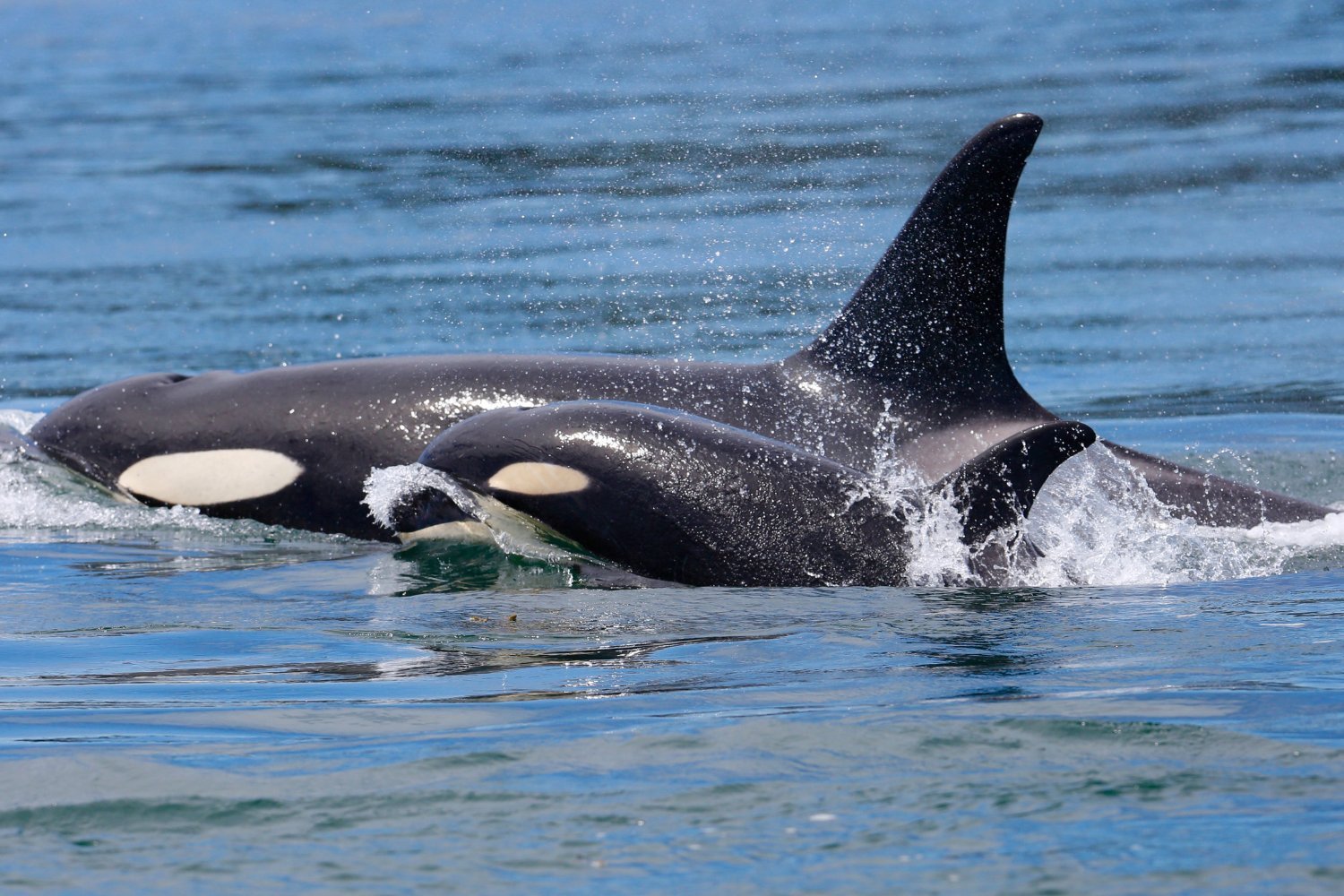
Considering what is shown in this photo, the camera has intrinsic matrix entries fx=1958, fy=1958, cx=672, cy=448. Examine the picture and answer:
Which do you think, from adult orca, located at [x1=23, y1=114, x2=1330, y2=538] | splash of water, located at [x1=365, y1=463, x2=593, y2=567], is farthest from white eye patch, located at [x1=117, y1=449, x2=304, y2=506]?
splash of water, located at [x1=365, y1=463, x2=593, y2=567]

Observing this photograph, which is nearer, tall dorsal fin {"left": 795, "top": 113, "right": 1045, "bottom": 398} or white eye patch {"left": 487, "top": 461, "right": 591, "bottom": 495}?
white eye patch {"left": 487, "top": 461, "right": 591, "bottom": 495}

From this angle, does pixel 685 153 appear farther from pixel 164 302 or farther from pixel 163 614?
pixel 163 614

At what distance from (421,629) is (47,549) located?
8.92 ft

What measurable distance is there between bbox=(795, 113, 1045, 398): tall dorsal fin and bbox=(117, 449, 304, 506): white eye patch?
2825 mm

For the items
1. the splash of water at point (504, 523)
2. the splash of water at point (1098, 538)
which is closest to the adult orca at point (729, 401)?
the splash of water at point (1098, 538)

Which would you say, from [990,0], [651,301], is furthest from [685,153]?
[990,0]

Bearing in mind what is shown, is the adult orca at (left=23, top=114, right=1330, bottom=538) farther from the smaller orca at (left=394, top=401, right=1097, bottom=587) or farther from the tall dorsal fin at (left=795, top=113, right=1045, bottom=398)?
the smaller orca at (left=394, top=401, right=1097, bottom=587)

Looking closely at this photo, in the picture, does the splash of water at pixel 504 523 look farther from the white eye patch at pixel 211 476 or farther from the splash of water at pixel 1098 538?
the white eye patch at pixel 211 476

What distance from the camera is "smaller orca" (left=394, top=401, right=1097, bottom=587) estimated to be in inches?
285

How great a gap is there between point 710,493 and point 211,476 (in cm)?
313

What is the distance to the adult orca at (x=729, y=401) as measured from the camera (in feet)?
28.7

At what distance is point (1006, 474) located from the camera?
7219 mm

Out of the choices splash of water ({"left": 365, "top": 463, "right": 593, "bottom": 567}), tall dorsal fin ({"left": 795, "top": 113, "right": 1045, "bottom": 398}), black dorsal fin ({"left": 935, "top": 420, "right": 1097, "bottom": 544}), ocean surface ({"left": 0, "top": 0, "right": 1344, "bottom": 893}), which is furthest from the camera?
tall dorsal fin ({"left": 795, "top": 113, "right": 1045, "bottom": 398})

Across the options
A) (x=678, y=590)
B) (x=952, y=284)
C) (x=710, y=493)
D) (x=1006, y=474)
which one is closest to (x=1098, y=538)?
(x=1006, y=474)
